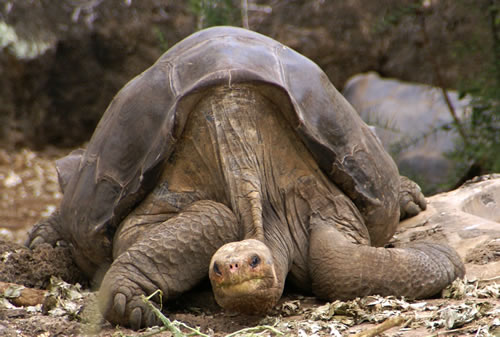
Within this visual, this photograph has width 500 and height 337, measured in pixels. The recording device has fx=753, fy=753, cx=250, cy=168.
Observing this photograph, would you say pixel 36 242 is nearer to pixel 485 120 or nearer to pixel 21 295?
pixel 21 295

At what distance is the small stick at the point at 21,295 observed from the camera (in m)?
2.88

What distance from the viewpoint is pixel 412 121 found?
7.28 m

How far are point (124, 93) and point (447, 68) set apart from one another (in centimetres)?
574

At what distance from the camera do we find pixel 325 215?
3.08 meters

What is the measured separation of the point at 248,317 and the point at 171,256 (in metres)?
0.38

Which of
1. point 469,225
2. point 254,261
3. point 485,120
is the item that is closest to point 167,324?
point 254,261

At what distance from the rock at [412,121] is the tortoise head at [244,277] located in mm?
3218

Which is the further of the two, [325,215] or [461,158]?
[461,158]

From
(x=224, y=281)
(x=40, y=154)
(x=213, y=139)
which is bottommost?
(x=40, y=154)

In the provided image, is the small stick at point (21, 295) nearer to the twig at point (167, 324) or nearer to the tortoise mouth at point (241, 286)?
the twig at point (167, 324)

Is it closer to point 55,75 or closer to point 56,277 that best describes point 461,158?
point 56,277

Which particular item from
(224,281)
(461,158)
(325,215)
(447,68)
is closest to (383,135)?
(461,158)

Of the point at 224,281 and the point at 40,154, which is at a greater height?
the point at 224,281

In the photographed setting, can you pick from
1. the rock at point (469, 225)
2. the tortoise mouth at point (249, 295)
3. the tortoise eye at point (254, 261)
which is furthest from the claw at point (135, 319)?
the rock at point (469, 225)
